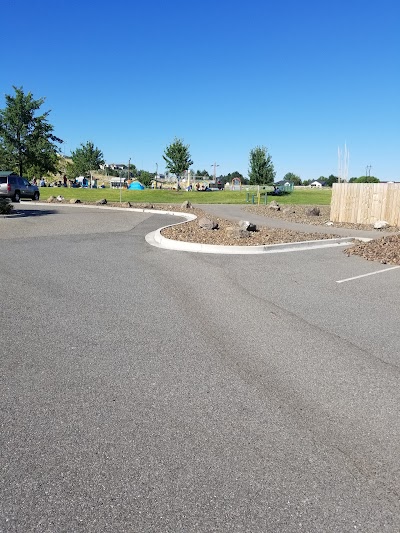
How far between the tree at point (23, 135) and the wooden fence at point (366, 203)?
27.9 meters

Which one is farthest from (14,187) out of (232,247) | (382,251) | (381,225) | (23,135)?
(382,251)

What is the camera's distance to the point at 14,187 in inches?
1089

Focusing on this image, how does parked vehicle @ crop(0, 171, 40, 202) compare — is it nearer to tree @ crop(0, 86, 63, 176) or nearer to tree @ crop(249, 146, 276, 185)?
tree @ crop(0, 86, 63, 176)

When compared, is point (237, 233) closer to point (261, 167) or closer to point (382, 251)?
point (382, 251)

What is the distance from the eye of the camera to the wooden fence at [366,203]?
20.8m

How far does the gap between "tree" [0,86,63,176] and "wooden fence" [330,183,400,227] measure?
27.9 m

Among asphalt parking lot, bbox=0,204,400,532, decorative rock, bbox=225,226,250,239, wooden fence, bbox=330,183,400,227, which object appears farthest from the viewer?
wooden fence, bbox=330,183,400,227

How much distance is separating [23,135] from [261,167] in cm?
2824

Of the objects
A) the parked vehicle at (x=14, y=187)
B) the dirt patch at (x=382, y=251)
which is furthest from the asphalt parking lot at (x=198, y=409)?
the parked vehicle at (x=14, y=187)

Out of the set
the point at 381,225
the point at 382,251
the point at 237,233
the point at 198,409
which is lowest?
the point at 198,409

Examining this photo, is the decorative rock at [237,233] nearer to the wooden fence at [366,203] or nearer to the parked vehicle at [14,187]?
the wooden fence at [366,203]

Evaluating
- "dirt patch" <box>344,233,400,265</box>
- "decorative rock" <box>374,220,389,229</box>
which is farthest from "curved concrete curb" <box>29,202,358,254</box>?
"decorative rock" <box>374,220,389,229</box>

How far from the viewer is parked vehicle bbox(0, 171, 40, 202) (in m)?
26.7

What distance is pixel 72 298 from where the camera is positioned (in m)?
6.86
